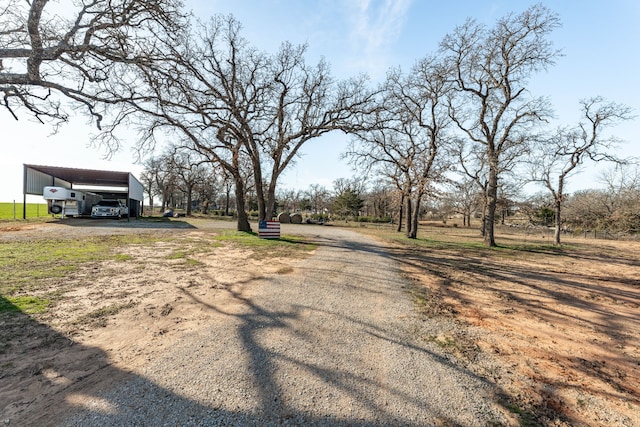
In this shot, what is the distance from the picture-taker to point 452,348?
376 cm

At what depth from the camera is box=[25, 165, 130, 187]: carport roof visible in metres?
25.1

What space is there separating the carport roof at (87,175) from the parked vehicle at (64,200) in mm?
2187

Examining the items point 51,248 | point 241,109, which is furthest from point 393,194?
point 51,248

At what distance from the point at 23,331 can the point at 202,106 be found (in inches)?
479

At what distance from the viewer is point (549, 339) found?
4.28 metres

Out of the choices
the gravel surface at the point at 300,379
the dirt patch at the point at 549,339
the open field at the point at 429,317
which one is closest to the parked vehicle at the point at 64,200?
the open field at the point at 429,317

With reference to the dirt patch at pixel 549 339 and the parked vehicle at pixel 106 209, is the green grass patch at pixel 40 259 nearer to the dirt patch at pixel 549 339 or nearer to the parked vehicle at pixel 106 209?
the dirt patch at pixel 549 339

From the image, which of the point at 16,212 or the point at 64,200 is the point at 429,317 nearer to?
the point at 64,200

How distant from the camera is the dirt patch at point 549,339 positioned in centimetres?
276

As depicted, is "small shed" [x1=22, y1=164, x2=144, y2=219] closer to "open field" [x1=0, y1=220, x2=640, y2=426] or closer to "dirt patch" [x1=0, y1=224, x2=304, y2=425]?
"open field" [x1=0, y1=220, x2=640, y2=426]

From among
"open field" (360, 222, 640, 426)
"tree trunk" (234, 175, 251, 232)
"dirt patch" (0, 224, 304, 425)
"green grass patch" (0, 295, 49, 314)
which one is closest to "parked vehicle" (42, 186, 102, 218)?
"tree trunk" (234, 175, 251, 232)

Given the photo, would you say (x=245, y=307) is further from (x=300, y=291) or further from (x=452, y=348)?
(x=452, y=348)

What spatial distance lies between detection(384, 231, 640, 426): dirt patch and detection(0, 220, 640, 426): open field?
0.06 feet

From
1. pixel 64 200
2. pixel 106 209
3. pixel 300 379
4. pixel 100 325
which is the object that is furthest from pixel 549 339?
pixel 64 200
